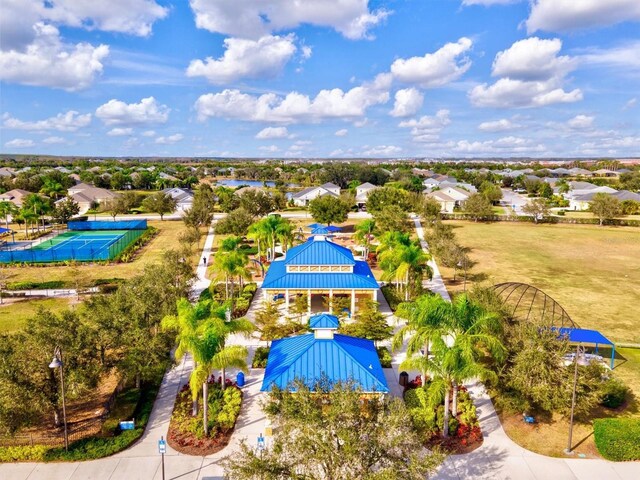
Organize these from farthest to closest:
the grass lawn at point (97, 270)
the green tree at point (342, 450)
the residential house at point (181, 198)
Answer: the residential house at point (181, 198) < the grass lawn at point (97, 270) < the green tree at point (342, 450)

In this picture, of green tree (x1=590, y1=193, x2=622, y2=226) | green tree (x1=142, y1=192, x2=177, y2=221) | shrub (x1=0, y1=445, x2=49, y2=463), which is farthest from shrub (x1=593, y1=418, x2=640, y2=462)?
green tree (x1=142, y1=192, x2=177, y2=221)

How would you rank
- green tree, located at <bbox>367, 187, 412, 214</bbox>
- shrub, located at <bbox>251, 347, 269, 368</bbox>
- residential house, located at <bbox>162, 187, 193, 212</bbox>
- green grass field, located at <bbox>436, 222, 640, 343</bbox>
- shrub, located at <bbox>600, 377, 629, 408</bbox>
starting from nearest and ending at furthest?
shrub, located at <bbox>600, 377, 629, 408</bbox> → shrub, located at <bbox>251, 347, 269, 368</bbox> → green grass field, located at <bbox>436, 222, 640, 343</bbox> → green tree, located at <bbox>367, 187, 412, 214</bbox> → residential house, located at <bbox>162, 187, 193, 212</bbox>

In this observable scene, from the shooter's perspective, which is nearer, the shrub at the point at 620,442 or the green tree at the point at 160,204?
the shrub at the point at 620,442

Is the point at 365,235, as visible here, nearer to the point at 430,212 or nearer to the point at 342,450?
the point at 430,212

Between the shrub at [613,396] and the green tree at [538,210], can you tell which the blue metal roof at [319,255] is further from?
the green tree at [538,210]

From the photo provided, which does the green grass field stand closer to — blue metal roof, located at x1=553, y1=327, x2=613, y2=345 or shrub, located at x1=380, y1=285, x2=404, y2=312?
blue metal roof, located at x1=553, y1=327, x2=613, y2=345

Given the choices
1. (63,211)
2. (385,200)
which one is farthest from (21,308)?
(385,200)

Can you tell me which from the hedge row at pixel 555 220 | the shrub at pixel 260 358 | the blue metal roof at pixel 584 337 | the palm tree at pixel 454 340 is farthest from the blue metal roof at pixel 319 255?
the hedge row at pixel 555 220
